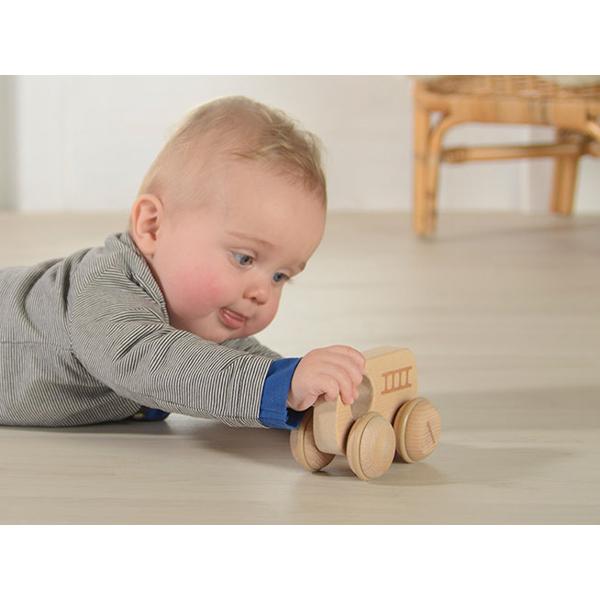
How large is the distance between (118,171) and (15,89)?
0.40 m

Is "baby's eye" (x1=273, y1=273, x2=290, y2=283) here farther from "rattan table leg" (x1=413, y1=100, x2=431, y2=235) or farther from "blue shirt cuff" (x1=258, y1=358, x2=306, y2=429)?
"rattan table leg" (x1=413, y1=100, x2=431, y2=235)

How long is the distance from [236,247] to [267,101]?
94.0 inches

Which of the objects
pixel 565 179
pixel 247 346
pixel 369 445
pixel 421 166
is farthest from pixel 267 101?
pixel 369 445

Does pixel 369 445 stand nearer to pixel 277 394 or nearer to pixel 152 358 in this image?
pixel 277 394

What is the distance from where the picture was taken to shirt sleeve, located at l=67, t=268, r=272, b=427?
102 cm

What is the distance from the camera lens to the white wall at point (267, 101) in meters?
3.39

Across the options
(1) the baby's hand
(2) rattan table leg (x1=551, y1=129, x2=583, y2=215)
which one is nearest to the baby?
(1) the baby's hand

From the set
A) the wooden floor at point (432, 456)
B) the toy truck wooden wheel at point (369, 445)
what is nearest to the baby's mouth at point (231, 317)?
the wooden floor at point (432, 456)

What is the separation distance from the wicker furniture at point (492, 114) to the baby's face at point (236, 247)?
1524 mm

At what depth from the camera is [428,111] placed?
110 inches

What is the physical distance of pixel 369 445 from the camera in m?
0.99

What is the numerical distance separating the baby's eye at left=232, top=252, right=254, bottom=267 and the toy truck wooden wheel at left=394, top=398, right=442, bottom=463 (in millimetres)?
223

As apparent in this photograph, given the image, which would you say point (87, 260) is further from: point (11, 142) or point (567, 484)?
point (11, 142)

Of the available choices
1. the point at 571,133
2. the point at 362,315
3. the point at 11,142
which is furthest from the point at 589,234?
the point at 11,142
